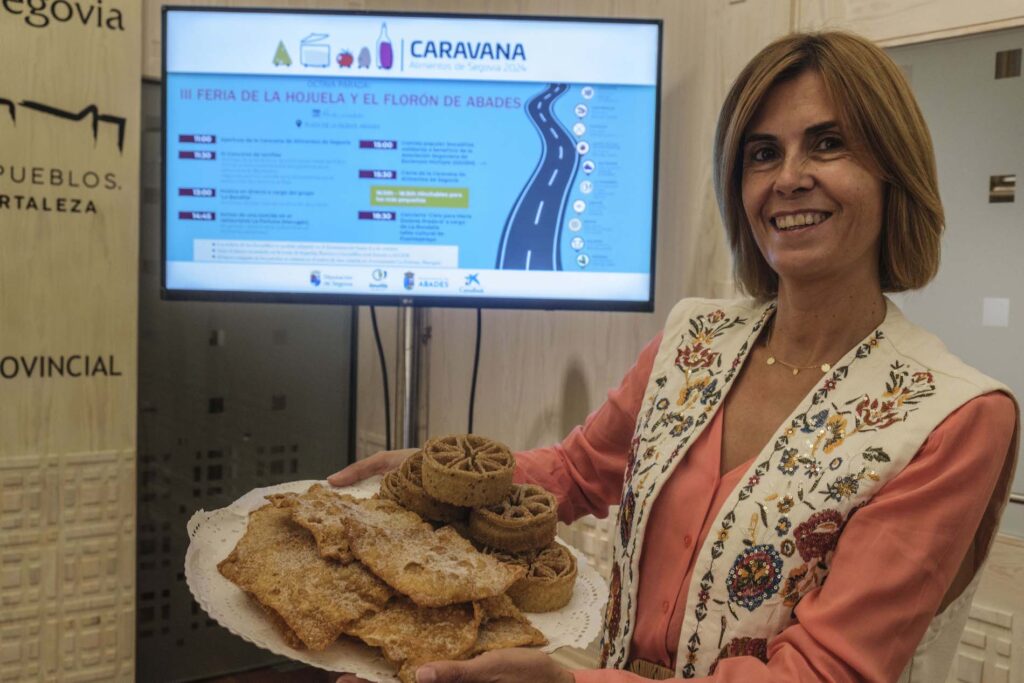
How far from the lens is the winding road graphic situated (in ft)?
7.43

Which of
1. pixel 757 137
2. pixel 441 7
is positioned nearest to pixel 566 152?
pixel 441 7

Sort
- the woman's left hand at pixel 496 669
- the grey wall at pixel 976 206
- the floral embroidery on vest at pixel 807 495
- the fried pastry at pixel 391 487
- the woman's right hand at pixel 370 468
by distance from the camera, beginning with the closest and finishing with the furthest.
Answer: the woman's left hand at pixel 496 669 < the floral embroidery on vest at pixel 807 495 < the fried pastry at pixel 391 487 < the woman's right hand at pixel 370 468 < the grey wall at pixel 976 206

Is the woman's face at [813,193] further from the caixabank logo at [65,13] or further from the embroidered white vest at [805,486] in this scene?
the caixabank logo at [65,13]

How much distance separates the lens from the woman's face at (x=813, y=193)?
3.73 feet

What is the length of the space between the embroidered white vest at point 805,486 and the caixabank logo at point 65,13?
1.98 metres

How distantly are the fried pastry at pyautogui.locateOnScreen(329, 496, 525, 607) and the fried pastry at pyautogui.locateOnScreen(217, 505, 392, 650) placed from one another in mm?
30

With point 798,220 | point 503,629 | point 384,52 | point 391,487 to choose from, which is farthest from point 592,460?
point 384,52

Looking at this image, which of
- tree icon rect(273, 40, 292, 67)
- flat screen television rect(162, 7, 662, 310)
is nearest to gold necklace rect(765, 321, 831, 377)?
flat screen television rect(162, 7, 662, 310)

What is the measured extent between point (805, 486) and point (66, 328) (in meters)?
2.00

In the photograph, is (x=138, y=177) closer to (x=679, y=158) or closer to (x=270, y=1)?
(x=270, y=1)

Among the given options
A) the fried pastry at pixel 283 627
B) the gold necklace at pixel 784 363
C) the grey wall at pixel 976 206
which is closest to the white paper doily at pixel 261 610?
the fried pastry at pixel 283 627

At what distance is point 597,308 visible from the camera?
2295mm

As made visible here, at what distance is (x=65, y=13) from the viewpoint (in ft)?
7.59

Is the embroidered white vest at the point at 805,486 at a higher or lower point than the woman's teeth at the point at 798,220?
lower
